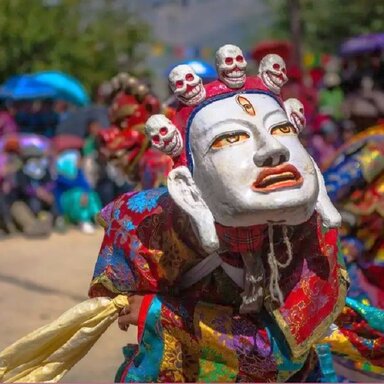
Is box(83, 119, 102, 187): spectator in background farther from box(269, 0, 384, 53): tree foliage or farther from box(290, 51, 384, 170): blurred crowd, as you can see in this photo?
box(269, 0, 384, 53): tree foliage

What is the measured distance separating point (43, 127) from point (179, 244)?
9.92 meters

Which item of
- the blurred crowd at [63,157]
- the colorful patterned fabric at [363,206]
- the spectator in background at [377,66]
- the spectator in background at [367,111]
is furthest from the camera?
the spectator in background at [377,66]

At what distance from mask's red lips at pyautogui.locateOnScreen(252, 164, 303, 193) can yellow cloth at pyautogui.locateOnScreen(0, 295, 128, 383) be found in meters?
0.60

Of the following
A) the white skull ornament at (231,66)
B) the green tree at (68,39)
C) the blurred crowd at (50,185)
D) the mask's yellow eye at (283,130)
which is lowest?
the blurred crowd at (50,185)

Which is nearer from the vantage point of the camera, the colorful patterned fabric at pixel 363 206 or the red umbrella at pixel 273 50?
the colorful patterned fabric at pixel 363 206

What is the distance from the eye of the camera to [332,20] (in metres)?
20.9

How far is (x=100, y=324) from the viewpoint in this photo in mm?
2789

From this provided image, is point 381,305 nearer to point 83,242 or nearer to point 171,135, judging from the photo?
point 171,135

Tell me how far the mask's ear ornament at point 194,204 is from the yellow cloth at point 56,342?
422 mm

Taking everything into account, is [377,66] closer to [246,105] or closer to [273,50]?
[273,50]

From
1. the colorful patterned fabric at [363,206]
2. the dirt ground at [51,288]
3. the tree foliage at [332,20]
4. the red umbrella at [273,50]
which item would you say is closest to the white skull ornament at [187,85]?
the colorful patterned fabric at [363,206]

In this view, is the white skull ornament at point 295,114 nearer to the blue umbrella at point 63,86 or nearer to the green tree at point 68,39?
the blue umbrella at point 63,86

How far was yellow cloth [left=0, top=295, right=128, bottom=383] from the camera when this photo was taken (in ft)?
9.11

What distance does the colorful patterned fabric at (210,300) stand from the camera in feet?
8.56
